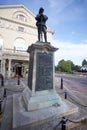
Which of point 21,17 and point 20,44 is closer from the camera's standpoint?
point 20,44

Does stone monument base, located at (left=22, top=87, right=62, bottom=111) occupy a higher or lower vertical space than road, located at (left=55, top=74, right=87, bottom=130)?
higher

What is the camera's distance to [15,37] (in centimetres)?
2414

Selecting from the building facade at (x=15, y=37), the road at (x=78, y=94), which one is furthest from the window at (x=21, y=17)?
the road at (x=78, y=94)

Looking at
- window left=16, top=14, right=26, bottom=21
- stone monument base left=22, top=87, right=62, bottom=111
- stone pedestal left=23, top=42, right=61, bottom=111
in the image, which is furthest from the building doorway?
stone monument base left=22, top=87, right=62, bottom=111

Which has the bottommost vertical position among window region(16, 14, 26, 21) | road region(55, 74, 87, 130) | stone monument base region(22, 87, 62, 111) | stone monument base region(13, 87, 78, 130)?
road region(55, 74, 87, 130)

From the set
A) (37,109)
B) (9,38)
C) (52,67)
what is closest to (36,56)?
(52,67)

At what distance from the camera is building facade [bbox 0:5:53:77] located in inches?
869

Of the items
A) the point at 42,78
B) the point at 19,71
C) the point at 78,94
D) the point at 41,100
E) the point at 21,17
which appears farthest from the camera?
the point at 21,17

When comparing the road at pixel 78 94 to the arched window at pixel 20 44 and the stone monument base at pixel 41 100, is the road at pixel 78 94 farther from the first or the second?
the arched window at pixel 20 44

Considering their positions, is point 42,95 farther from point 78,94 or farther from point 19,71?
point 19,71

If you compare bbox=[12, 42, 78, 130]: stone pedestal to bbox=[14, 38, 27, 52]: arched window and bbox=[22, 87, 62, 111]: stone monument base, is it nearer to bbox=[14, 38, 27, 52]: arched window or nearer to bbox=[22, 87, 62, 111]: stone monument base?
bbox=[22, 87, 62, 111]: stone monument base

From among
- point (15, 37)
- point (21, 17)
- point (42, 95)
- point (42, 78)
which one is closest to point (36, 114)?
point (42, 95)

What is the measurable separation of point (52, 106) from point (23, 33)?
837 inches

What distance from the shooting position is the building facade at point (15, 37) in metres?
22.1
